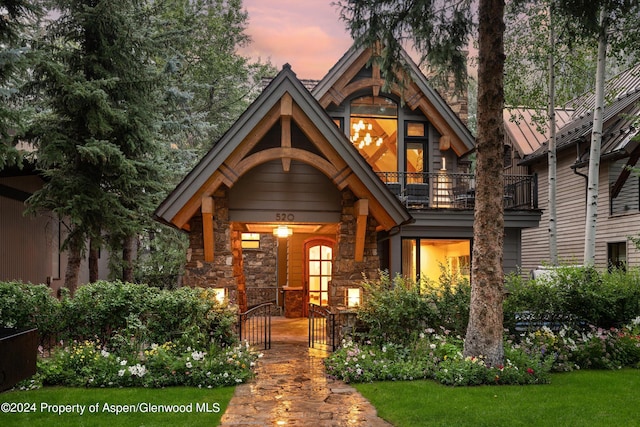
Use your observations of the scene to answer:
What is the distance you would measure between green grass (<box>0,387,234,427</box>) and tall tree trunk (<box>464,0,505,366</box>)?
13.1 ft

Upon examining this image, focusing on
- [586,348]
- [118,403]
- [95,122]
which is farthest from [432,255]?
[118,403]

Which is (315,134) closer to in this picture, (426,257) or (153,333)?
(153,333)

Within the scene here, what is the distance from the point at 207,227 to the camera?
11523 millimetres

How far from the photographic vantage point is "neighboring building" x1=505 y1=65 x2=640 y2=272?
16.9 metres

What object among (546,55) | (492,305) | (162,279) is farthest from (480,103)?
(162,279)

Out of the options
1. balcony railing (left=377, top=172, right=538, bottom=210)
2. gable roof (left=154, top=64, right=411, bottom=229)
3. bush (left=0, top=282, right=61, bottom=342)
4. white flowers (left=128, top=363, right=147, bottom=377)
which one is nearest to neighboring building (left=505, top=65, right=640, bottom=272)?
balcony railing (left=377, top=172, right=538, bottom=210)

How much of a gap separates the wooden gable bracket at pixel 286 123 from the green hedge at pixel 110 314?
364 cm

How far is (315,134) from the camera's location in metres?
11.5

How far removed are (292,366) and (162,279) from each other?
12965 millimetres

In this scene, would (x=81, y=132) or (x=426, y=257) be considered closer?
(x=81, y=132)

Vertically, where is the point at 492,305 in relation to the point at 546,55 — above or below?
below

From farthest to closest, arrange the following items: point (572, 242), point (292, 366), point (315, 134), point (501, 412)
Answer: point (572, 242), point (315, 134), point (292, 366), point (501, 412)

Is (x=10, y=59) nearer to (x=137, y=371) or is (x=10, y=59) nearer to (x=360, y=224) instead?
(x=137, y=371)

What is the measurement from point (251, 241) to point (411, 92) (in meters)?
7.90
